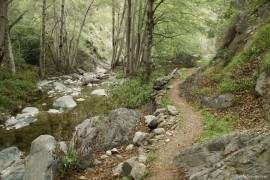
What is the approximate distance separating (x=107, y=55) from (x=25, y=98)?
3051 centimetres

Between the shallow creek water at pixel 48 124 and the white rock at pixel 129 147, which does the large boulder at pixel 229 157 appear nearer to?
the white rock at pixel 129 147

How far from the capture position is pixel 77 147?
26.6ft

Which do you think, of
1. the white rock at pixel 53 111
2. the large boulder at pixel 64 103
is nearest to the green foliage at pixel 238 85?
the white rock at pixel 53 111

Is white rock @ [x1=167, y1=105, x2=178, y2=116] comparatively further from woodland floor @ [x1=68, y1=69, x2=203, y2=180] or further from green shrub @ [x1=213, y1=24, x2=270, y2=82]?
green shrub @ [x1=213, y1=24, x2=270, y2=82]

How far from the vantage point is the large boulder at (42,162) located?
739 cm

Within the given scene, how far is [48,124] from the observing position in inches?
521

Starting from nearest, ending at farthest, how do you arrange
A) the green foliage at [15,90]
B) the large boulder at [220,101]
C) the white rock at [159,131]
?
the white rock at [159,131]
the large boulder at [220,101]
the green foliage at [15,90]

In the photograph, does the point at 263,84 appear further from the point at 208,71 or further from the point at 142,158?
the point at 208,71

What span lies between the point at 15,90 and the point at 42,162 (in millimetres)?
11489

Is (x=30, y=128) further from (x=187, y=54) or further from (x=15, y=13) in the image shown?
(x=187, y=54)

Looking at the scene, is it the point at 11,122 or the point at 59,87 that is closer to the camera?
the point at 11,122

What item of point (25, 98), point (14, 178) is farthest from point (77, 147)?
point (25, 98)

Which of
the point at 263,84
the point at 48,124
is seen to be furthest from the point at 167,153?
the point at 48,124

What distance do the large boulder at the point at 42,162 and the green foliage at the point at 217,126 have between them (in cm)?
399
